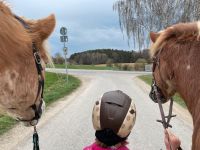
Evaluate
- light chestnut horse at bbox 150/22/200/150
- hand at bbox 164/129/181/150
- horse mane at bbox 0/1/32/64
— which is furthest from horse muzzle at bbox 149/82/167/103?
horse mane at bbox 0/1/32/64

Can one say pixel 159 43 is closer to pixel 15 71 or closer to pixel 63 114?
pixel 15 71

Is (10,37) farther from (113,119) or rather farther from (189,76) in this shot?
(189,76)

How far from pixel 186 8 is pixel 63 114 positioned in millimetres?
17682

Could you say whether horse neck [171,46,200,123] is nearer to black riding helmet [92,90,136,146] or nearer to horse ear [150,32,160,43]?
horse ear [150,32,160,43]

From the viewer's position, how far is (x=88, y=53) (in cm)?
5881

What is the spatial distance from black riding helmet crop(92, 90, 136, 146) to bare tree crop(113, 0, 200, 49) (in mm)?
22278

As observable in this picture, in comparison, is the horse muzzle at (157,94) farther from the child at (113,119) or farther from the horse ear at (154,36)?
the child at (113,119)

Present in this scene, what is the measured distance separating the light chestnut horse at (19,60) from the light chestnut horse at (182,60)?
124 centimetres

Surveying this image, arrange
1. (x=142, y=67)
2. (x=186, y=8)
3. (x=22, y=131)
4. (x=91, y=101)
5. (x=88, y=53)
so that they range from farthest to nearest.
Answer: (x=88, y=53), (x=142, y=67), (x=186, y=8), (x=91, y=101), (x=22, y=131)

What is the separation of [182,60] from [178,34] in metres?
0.22

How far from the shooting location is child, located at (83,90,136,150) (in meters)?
3.12

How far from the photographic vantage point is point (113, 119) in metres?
3.11

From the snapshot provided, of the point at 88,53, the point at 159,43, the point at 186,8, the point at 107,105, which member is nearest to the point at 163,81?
the point at 159,43

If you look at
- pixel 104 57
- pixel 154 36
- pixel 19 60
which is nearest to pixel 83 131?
pixel 154 36
